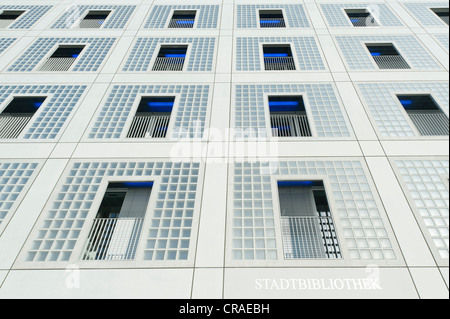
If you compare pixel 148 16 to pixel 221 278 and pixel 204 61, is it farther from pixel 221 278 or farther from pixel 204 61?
pixel 221 278

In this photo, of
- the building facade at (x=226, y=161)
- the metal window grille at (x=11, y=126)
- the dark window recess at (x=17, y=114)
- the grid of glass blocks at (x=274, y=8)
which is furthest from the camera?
the grid of glass blocks at (x=274, y=8)

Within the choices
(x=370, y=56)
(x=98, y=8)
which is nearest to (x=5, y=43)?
(x=98, y=8)

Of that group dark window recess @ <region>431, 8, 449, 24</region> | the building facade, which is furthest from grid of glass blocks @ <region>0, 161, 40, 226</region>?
dark window recess @ <region>431, 8, 449, 24</region>

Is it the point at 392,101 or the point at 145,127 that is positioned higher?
the point at 392,101

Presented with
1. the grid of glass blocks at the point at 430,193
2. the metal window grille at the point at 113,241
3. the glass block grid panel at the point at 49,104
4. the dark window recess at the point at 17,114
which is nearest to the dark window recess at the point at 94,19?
the glass block grid panel at the point at 49,104

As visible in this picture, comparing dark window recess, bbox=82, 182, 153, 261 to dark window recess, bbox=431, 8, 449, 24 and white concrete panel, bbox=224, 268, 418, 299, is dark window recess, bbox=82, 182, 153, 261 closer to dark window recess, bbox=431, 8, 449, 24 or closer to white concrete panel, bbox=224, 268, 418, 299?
white concrete panel, bbox=224, 268, 418, 299

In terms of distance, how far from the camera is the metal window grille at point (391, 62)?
26.6 ft

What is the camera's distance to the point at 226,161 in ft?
18.7

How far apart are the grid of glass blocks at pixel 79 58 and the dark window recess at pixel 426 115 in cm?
918

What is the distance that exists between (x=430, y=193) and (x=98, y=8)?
1351 centimetres

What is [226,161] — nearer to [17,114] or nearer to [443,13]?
[17,114]

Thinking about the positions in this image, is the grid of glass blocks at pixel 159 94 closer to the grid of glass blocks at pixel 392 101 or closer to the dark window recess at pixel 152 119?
the dark window recess at pixel 152 119
